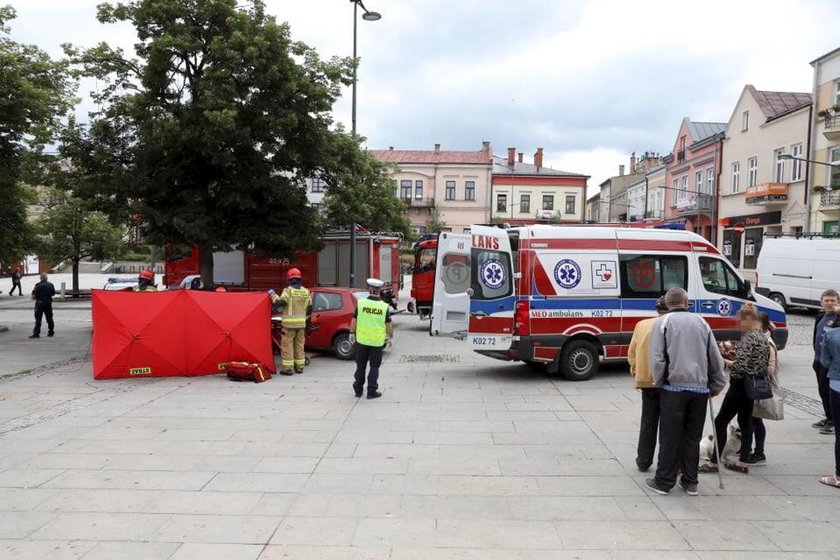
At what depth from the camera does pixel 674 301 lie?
207 inches

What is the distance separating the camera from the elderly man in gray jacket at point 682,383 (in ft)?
16.8

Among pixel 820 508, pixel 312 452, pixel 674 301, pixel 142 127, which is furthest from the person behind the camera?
pixel 142 127

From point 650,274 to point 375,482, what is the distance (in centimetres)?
715

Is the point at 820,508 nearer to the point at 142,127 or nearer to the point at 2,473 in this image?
the point at 2,473

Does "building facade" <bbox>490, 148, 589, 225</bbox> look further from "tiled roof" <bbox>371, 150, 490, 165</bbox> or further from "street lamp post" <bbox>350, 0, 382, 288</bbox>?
"street lamp post" <bbox>350, 0, 382, 288</bbox>

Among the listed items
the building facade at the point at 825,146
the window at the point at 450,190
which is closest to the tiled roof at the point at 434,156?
the window at the point at 450,190

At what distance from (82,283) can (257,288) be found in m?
29.6

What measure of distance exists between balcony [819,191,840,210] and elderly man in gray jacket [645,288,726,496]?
2781 centimetres

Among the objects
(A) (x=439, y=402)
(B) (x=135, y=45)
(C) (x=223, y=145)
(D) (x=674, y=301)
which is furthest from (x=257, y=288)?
(D) (x=674, y=301)

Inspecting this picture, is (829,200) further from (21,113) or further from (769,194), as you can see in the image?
(21,113)

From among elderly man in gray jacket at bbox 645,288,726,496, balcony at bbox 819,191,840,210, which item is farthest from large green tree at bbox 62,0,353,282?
balcony at bbox 819,191,840,210

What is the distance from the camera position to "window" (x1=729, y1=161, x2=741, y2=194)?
36.9 metres

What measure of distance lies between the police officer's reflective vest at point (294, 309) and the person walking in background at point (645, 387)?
6.61m

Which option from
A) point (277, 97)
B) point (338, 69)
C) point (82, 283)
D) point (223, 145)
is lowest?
point (82, 283)
